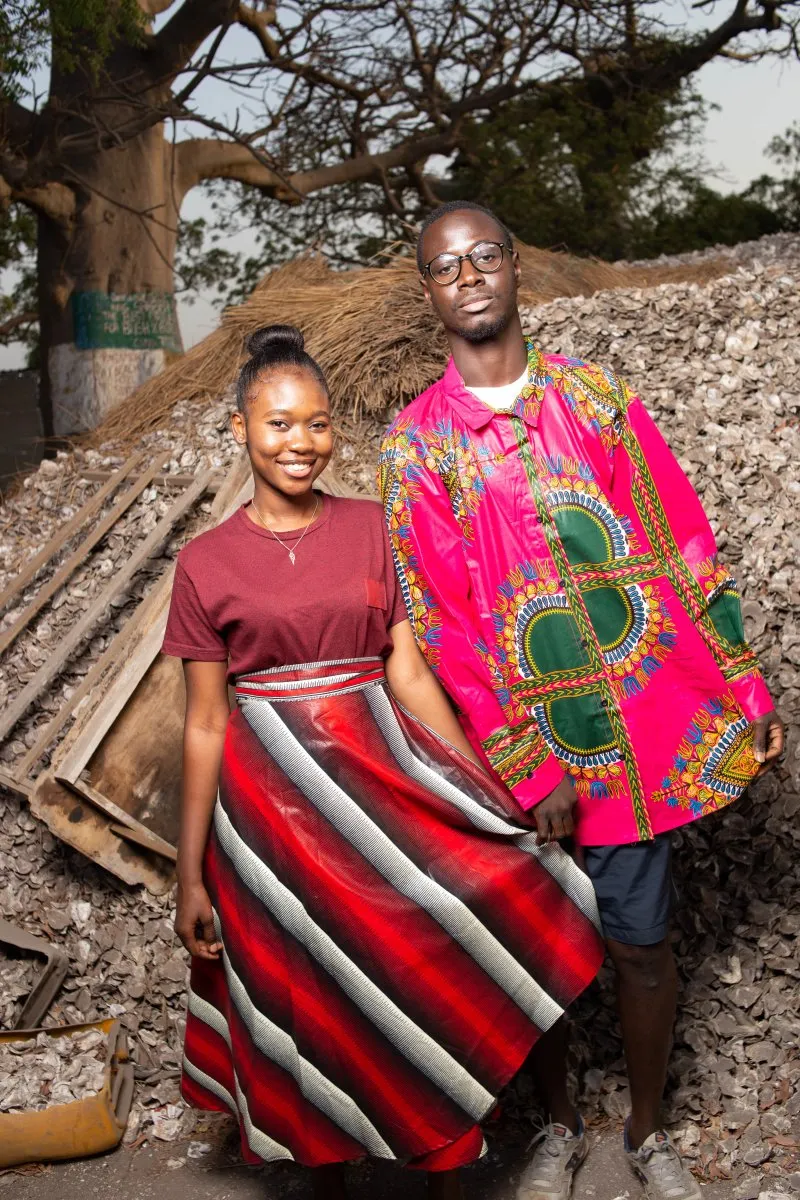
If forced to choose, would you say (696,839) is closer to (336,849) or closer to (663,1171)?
(663,1171)

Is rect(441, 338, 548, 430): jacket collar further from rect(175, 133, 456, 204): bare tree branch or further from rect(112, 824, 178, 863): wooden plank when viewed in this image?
rect(175, 133, 456, 204): bare tree branch

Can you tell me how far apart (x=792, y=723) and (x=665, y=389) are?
1.80m

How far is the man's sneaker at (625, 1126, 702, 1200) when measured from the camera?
2627mm

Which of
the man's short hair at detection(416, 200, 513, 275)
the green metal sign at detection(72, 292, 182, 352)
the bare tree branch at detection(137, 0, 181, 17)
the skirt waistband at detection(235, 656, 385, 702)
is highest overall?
the bare tree branch at detection(137, 0, 181, 17)

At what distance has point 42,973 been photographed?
3635mm

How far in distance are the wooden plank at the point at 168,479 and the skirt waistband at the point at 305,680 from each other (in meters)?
2.39

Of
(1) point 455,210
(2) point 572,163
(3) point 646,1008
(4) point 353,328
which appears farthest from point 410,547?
(2) point 572,163

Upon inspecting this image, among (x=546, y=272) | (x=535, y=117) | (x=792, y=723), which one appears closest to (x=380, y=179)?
(x=535, y=117)

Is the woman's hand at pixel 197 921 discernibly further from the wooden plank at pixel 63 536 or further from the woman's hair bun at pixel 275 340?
the wooden plank at pixel 63 536

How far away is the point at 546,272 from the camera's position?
6312 mm

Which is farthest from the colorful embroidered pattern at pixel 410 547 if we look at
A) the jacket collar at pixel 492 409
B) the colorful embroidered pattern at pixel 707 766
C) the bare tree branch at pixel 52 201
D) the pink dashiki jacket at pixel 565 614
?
the bare tree branch at pixel 52 201

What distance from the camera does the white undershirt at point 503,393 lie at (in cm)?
241

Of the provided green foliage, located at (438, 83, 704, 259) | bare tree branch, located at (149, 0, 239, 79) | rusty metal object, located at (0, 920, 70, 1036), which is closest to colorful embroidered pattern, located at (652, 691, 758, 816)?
rusty metal object, located at (0, 920, 70, 1036)

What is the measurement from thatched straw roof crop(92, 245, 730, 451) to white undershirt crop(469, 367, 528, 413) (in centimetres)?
263
